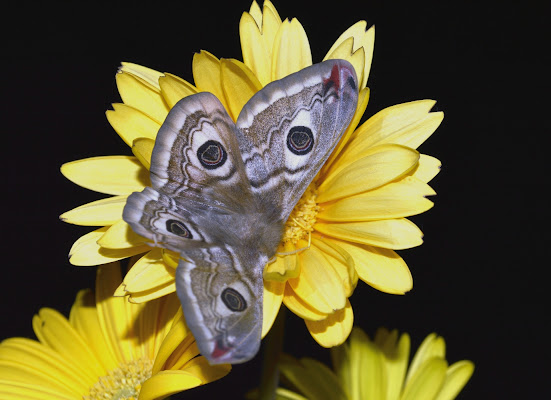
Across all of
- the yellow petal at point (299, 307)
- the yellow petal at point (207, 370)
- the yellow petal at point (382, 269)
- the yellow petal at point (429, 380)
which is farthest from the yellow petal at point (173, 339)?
the yellow petal at point (429, 380)

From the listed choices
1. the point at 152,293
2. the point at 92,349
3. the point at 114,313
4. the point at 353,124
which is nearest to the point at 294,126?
the point at 353,124

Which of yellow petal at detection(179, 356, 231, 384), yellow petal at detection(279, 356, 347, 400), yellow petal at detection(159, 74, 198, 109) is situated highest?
yellow petal at detection(159, 74, 198, 109)

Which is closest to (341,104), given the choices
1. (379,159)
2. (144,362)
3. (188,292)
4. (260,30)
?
(379,159)

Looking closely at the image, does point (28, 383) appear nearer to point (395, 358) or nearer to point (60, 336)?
point (60, 336)

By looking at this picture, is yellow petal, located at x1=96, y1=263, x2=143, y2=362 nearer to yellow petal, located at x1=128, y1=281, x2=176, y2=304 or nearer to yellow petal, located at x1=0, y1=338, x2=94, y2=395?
yellow petal, located at x1=0, y1=338, x2=94, y2=395

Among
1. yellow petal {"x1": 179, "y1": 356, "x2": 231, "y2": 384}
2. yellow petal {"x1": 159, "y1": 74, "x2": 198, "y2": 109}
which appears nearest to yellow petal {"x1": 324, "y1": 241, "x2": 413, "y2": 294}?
yellow petal {"x1": 179, "y1": 356, "x2": 231, "y2": 384}
